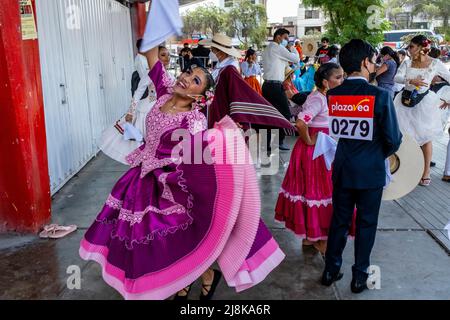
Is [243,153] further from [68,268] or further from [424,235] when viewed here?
[424,235]

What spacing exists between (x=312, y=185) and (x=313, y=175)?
0.26 ft

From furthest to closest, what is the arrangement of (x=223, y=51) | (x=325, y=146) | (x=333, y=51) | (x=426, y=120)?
1. (x=333, y=51)
2. (x=426, y=120)
3. (x=223, y=51)
4. (x=325, y=146)

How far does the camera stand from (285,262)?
12.1 ft

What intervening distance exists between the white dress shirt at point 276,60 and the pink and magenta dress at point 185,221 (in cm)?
443

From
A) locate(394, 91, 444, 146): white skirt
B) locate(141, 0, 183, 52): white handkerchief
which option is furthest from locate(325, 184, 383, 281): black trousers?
locate(394, 91, 444, 146): white skirt

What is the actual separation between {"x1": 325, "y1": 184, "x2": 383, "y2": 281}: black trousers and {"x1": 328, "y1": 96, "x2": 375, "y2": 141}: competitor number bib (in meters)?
0.37

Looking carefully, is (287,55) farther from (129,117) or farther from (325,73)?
(129,117)

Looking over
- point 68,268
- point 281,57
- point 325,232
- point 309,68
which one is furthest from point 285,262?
point 309,68

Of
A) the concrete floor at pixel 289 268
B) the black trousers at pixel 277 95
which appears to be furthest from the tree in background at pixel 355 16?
the concrete floor at pixel 289 268

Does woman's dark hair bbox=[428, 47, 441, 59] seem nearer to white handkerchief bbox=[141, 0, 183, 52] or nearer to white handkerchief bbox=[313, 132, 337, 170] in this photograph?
white handkerchief bbox=[313, 132, 337, 170]

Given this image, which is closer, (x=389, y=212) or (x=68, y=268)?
(x=68, y=268)

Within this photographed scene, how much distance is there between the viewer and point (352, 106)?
289cm

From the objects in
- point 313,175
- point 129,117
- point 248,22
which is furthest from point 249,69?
point 248,22

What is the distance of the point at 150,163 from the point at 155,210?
299mm
